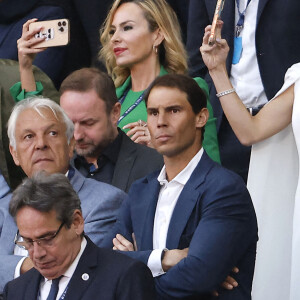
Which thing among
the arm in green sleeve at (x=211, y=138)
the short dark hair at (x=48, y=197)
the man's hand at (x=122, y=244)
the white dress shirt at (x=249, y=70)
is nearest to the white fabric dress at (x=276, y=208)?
the arm in green sleeve at (x=211, y=138)

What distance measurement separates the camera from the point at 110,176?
6012 mm

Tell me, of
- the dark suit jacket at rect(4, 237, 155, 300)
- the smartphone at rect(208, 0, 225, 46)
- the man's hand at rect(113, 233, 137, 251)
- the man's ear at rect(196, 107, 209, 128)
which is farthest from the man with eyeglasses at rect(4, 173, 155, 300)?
the smartphone at rect(208, 0, 225, 46)

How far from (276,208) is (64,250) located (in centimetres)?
144

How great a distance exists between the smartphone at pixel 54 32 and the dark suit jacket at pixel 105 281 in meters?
1.74

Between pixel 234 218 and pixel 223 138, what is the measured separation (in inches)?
59.1

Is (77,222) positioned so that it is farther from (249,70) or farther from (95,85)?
(249,70)

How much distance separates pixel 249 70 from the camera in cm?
633

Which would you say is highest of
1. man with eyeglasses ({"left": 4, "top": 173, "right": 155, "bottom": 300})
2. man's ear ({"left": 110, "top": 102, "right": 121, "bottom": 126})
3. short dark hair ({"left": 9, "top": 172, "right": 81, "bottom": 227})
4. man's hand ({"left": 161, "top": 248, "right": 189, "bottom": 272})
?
man's ear ({"left": 110, "top": 102, "right": 121, "bottom": 126})

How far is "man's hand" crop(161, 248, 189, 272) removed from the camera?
197 inches

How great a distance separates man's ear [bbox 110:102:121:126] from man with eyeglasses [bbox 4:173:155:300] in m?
1.33

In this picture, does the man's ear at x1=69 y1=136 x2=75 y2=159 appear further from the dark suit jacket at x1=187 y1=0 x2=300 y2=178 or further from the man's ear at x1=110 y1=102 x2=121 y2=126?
the dark suit jacket at x1=187 y1=0 x2=300 y2=178

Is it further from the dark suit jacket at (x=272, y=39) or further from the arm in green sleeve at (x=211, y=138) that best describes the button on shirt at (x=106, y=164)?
the dark suit jacket at (x=272, y=39)

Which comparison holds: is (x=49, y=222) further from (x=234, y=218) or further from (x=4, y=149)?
(x=4, y=149)

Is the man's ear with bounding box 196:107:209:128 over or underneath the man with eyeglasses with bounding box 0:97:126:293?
over
